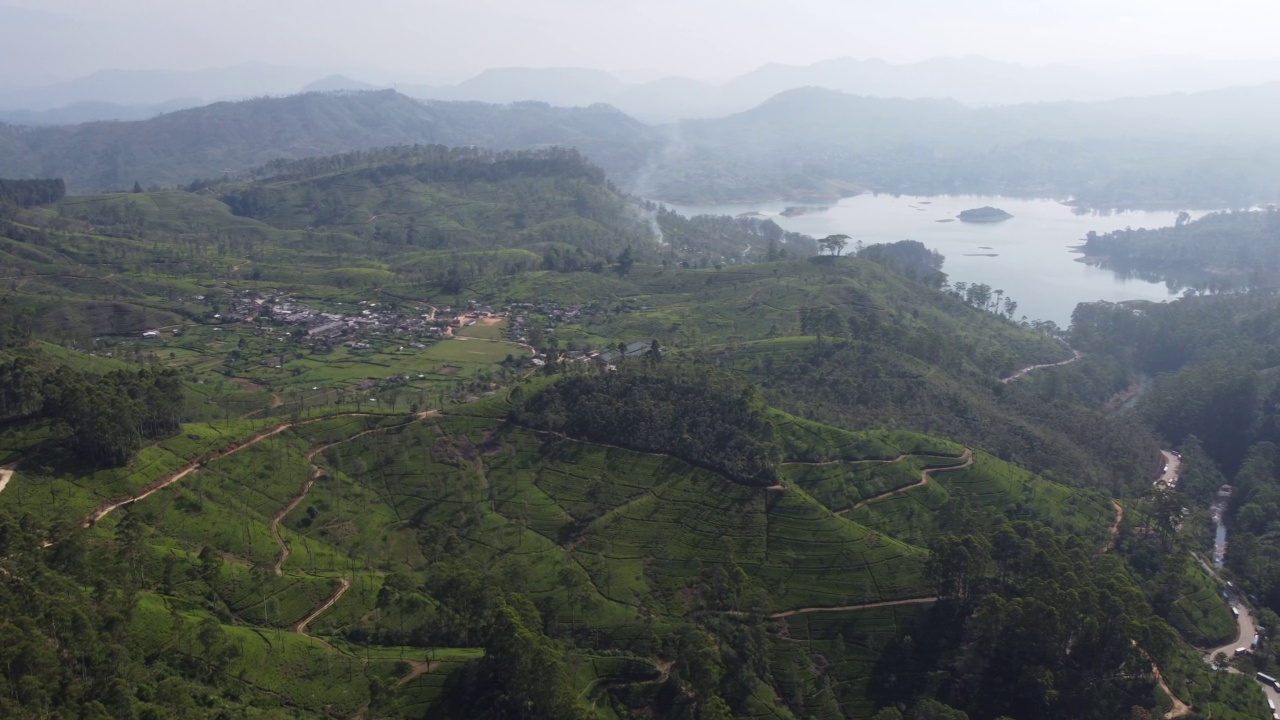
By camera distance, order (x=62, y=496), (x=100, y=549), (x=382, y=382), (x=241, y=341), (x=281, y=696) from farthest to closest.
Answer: (x=241, y=341) < (x=382, y=382) < (x=62, y=496) < (x=100, y=549) < (x=281, y=696)

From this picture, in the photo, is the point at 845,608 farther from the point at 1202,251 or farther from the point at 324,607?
the point at 1202,251

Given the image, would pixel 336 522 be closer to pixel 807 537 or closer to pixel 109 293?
pixel 807 537

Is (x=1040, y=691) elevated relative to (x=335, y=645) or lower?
lower

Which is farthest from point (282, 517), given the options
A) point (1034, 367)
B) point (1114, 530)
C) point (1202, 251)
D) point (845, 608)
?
point (1202, 251)

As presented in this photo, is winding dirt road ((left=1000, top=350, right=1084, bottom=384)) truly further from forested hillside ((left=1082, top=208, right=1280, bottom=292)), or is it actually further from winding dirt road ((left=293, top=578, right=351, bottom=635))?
winding dirt road ((left=293, top=578, right=351, bottom=635))

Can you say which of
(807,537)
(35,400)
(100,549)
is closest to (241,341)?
(35,400)

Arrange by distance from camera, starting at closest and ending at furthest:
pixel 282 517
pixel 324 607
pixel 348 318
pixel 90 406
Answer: pixel 324 607, pixel 90 406, pixel 282 517, pixel 348 318
